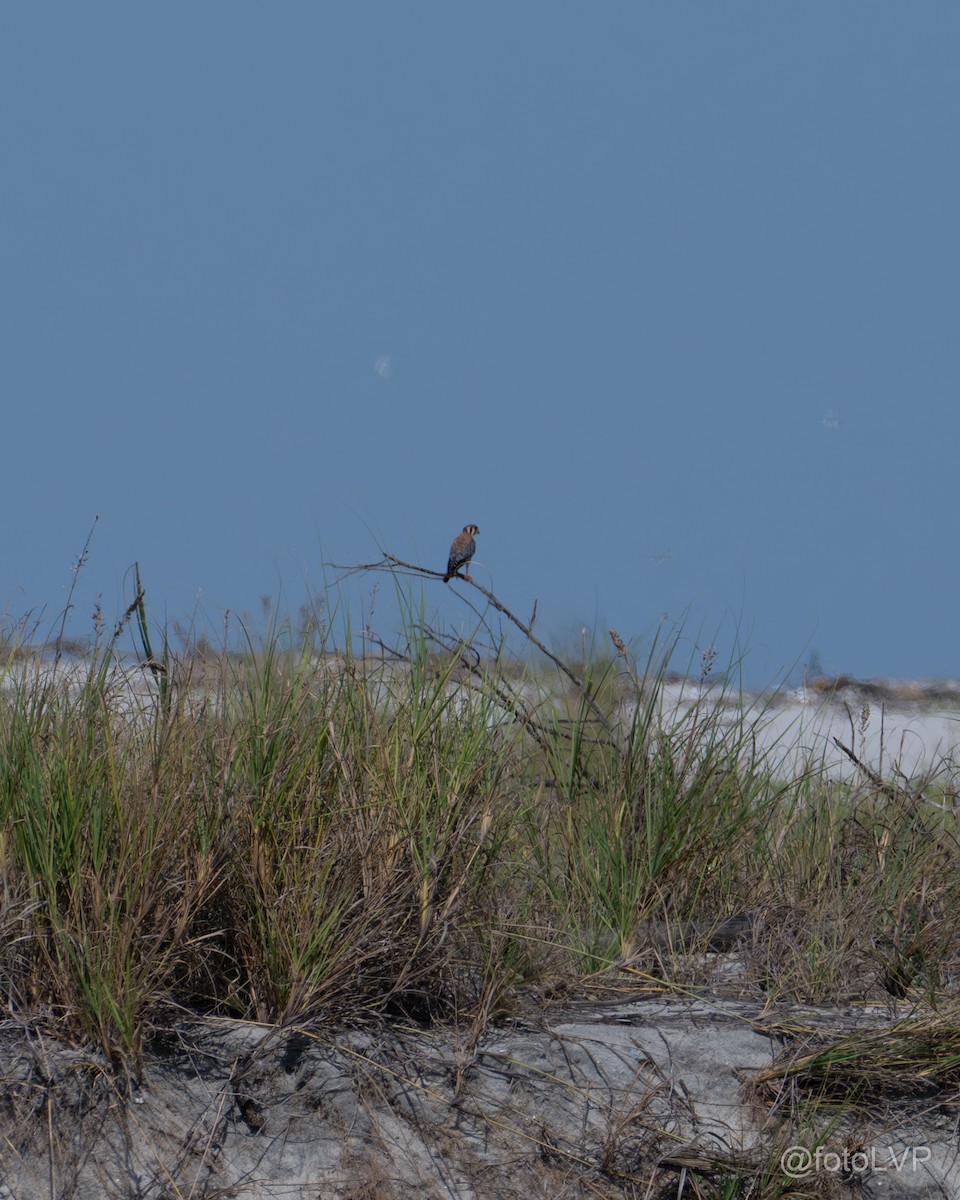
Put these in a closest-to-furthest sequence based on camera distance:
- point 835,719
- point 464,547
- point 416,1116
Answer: point 416,1116
point 464,547
point 835,719

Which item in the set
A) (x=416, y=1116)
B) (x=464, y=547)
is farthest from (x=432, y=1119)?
(x=464, y=547)

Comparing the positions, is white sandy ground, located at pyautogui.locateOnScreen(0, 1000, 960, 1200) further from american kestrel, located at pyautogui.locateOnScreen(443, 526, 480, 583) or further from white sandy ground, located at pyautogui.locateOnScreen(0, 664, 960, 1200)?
american kestrel, located at pyautogui.locateOnScreen(443, 526, 480, 583)

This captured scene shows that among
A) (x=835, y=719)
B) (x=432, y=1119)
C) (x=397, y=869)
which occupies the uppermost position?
(x=835, y=719)

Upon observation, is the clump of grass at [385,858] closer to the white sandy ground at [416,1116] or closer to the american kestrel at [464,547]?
the white sandy ground at [416,1116]

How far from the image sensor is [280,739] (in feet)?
8.61

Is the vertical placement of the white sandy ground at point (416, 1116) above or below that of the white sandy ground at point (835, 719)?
below

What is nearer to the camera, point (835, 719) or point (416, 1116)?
point (416, 1116)

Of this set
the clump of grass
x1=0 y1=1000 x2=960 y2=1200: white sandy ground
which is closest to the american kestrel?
the clump of grass

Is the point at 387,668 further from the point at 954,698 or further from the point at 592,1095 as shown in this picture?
the point at 954,698

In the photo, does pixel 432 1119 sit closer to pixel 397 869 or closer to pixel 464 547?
pixel 397 869

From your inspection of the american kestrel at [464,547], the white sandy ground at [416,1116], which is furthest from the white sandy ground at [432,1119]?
the american kestrel at [464,547]

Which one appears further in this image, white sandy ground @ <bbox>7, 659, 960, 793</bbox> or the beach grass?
white sandy ground @ <bbox>7, 659, 960, 793</bbox>

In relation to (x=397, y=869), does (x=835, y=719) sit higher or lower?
higher

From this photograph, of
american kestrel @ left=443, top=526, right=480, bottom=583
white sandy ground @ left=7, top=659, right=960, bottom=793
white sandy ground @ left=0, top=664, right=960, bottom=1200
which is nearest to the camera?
white sandy ground @ left=0, top=664, right=960, bottom=1200
